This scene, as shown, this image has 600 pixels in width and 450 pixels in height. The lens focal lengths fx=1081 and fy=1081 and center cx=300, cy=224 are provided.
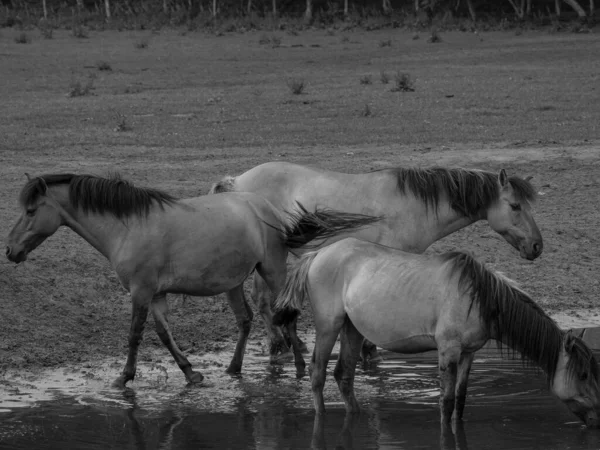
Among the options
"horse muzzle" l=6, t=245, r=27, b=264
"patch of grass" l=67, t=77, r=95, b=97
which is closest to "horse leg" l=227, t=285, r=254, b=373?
"horse muzzle" l=6, t=245, r=27, b=264

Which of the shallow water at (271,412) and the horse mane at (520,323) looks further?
the shallow water at (271,412)

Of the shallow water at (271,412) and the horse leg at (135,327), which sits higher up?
the horse leg at (135,327)

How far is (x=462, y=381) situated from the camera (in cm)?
721

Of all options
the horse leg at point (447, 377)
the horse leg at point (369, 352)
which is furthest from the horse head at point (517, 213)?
the horse leg at point (447, 377)

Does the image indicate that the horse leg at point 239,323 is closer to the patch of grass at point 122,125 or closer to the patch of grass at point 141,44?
the patch of grass at point 122,125

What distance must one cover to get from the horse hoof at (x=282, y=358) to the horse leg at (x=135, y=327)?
1.43m

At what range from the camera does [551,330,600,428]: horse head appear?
685 centimetres

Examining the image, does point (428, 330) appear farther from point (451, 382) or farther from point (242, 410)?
point (242, 410)

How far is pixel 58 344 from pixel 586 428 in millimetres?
4563

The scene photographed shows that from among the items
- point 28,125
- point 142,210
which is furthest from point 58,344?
point 28,125

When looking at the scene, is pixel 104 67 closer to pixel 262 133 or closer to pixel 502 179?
pixel 262 133

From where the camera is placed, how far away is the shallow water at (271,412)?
7.05 m

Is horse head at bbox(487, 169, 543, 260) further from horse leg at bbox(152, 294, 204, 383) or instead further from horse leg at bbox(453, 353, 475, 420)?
horse leg at bbox(152, 294, 204, 383)

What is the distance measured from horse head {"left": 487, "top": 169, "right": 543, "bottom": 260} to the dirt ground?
1.67 metres
